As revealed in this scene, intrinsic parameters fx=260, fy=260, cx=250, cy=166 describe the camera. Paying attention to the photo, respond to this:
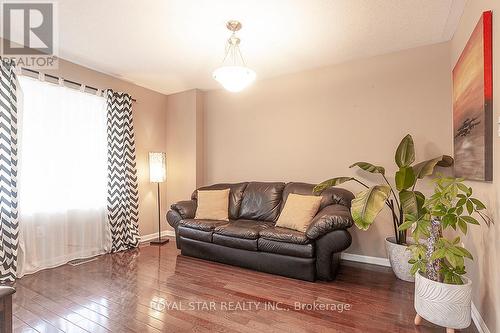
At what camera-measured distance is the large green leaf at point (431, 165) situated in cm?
267

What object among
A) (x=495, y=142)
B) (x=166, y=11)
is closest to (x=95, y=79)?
(x=166, y=11)

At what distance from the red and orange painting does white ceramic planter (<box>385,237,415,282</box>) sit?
0.89m

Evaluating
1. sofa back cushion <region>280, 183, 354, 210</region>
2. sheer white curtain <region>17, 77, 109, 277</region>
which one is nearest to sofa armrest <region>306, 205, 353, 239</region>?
sofa back cushion <region>280, 183, 354, 210</region>

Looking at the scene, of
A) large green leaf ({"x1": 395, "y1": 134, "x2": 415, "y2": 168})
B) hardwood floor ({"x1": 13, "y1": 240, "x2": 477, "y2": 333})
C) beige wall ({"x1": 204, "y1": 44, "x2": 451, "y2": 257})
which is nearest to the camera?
hardwood floor ({"x1": 13, "y1": 240, "x2": 477, "y2": 333})

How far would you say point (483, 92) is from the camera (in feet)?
5.74

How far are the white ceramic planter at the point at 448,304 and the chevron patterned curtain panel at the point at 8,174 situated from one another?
12.3 feet

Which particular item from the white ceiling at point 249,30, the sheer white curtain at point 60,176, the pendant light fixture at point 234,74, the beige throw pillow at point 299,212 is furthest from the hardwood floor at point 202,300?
the white ceiling at point 249,30

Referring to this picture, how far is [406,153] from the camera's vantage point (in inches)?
111

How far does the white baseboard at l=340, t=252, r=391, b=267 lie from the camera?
318 centimetres

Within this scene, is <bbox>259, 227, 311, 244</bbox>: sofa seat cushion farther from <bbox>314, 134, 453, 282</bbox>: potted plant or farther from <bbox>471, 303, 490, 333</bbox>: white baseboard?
<bbox>471, 303, 490, 333</bbox>: white baseboard

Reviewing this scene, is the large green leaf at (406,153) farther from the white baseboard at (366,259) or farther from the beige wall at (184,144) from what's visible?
the beige wall at (184,144)

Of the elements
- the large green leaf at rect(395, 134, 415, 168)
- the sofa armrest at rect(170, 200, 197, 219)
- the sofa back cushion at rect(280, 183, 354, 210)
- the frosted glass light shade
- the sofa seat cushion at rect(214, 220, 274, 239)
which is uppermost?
the frosted glass light shade

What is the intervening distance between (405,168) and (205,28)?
246cm

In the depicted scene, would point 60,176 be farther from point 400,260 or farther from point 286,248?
point 400,260
